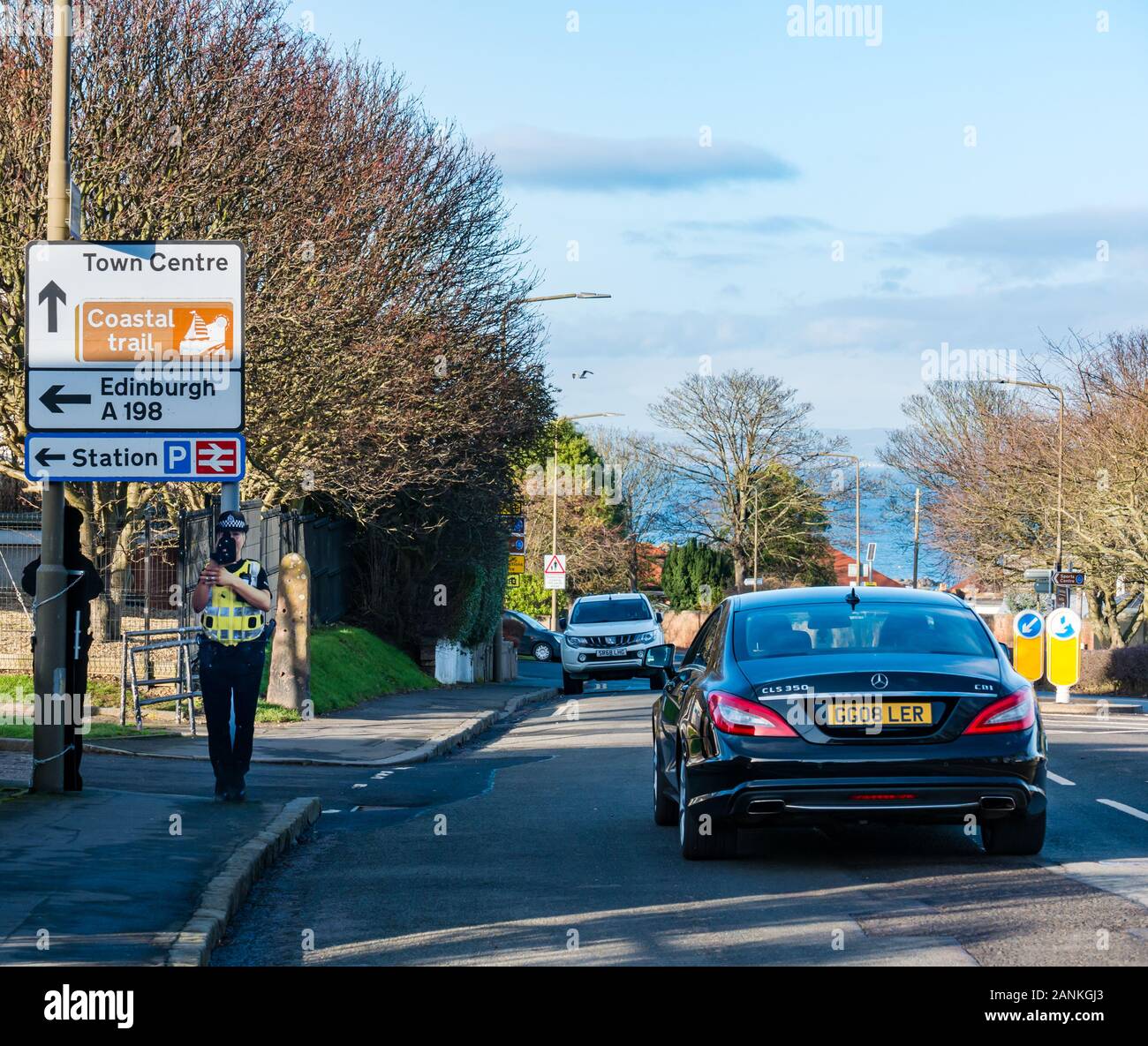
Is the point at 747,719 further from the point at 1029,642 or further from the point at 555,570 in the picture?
the point at 555,570

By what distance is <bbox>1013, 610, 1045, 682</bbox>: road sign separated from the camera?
2883 cm

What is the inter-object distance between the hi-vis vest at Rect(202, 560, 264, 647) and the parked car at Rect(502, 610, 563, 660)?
4320 cm

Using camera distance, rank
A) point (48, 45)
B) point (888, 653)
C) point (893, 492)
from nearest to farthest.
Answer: point (888, 653)
point (48, 45)
point (893, 492)

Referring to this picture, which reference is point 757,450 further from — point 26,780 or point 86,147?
point 26,780

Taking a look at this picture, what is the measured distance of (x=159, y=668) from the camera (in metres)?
22.8

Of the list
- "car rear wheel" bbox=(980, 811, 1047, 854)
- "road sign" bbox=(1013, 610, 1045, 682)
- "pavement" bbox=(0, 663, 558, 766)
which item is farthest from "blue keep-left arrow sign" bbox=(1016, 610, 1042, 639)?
"car rear wheel" bbox=(980, 811, 1047, 854)

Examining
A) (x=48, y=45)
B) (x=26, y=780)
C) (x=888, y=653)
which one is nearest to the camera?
(x=888, y=653)

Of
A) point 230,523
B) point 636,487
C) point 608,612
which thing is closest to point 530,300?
point 608,612

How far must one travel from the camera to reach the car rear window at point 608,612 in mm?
34125

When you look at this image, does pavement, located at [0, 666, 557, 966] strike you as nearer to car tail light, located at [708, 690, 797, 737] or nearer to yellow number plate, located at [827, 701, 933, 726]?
car tail light, located at [708, 690, 797, 737]

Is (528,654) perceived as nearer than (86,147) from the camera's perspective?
No

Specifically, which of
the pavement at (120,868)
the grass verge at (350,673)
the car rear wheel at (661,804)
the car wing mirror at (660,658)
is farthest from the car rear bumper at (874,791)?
the grass verge at (350,673)
